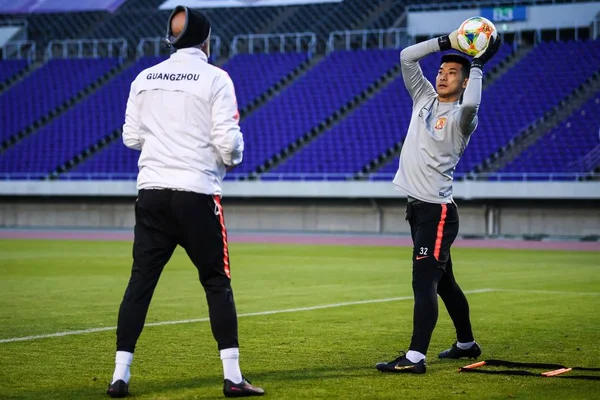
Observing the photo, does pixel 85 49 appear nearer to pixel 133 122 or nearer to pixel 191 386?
pixel 133 122

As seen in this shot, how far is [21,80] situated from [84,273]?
35411 mm

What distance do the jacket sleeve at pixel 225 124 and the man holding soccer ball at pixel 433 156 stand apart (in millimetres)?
1807

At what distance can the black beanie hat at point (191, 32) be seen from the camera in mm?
6469

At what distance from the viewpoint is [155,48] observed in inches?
2012

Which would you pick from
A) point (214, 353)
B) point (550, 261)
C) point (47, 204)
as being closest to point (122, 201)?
point (47, 204)

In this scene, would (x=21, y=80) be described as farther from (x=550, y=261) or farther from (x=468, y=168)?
(x=550, y=261)

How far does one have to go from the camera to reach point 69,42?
172ft

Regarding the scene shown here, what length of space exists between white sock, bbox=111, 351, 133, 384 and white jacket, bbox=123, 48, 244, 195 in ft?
3.26

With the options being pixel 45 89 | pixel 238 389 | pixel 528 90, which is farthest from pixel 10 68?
pixel 238 389

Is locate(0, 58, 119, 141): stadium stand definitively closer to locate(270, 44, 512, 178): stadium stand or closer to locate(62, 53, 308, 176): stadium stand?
locate(62, 53, 308, 176): stadium stand

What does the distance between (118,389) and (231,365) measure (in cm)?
66

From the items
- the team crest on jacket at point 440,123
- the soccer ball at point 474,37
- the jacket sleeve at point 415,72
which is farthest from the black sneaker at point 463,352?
the soccer ball at point 474,37

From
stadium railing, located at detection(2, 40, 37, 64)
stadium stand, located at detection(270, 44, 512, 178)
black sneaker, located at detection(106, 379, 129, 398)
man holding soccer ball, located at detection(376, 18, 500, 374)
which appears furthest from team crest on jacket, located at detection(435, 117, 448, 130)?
stadium railing, located at detection(2, 40, 37, 64)

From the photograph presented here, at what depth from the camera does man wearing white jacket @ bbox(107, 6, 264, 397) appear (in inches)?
250
